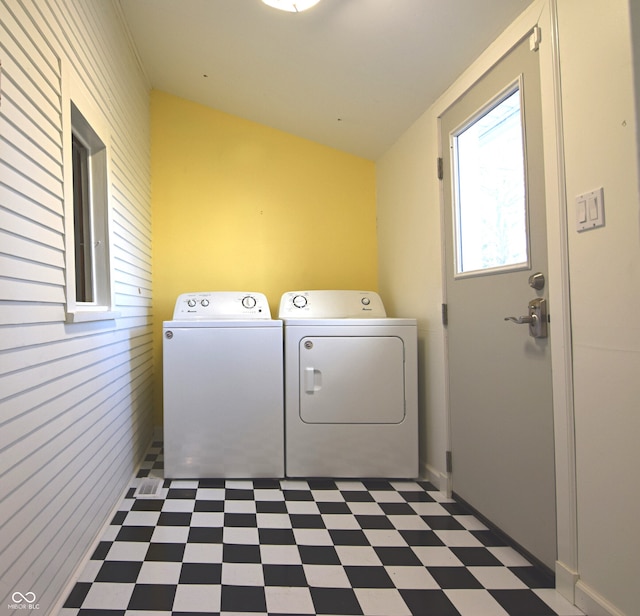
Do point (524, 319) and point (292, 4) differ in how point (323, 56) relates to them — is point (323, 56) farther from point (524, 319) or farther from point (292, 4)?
point (524, 319)

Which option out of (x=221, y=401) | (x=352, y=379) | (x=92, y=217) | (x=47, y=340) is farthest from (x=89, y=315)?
(x=352, y=379)

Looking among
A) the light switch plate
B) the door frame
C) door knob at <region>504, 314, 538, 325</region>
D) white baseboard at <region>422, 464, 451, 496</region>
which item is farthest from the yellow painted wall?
the light switch plate

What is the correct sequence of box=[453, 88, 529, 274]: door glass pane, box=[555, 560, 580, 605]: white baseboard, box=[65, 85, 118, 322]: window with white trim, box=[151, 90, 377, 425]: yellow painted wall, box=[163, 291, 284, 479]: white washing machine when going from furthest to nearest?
box=[151, 90, 377, 425]: yellow painted wall < box=[163, 291, 284, 479]: white washing machine < box=[65, 85, 118, 322]: window with white trim < box=[453, 88, 529, 274]: door glass pane < box=[555, 560, 580, 605]: white baseboard

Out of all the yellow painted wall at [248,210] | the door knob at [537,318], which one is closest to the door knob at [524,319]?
the door knob at [537,318]

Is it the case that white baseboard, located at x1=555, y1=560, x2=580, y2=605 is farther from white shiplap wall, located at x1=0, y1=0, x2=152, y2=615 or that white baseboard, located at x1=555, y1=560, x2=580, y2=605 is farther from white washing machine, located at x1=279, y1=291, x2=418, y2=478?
white shiplap wall, located at x1=0, y1=0, x2=152, y2=615

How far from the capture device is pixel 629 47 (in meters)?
1.22

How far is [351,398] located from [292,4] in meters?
1.96

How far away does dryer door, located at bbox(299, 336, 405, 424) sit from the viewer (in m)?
2.57

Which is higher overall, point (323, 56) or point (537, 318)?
point (323, 56)

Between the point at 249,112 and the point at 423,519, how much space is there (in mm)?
2923

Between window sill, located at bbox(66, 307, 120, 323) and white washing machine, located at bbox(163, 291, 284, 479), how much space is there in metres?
0.51

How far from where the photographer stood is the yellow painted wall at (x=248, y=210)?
3381 millimetres

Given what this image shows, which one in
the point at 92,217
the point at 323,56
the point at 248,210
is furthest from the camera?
the point at 248,210

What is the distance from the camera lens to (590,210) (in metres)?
1.38
